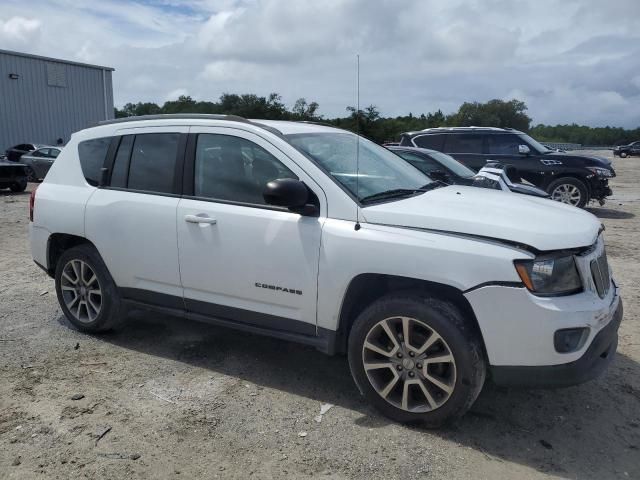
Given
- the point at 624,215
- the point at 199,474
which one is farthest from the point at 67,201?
the point at 624,215

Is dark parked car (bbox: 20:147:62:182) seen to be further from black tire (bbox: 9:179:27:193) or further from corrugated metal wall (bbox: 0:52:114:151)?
corrugated metal wall (bbox: 0:52:114:151)

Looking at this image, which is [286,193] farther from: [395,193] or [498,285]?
[498,285]

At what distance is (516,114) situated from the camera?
250 feet

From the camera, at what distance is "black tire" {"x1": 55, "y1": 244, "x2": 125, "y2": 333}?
4.60m

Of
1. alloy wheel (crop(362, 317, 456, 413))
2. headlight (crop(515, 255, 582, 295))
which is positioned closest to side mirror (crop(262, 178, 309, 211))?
alloy wheel (crop(362, 317, 456, 413))

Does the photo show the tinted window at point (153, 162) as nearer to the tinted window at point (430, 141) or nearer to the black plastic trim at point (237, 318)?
the black plastic trim at point (237, 318)

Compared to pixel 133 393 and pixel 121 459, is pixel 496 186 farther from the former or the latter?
pixel 121 459

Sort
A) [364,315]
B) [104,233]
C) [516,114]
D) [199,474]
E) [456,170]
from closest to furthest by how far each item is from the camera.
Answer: [199,474], [364,315], [104,233], [456,170], [516,114]

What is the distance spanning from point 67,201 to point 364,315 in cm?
279

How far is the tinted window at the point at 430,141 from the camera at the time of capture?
13.2m

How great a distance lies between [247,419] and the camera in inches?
137

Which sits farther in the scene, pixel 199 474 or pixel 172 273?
pixel 172 273

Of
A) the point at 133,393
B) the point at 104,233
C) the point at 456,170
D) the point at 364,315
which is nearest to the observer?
the point at 364,315

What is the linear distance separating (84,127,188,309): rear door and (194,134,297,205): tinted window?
19 cm
